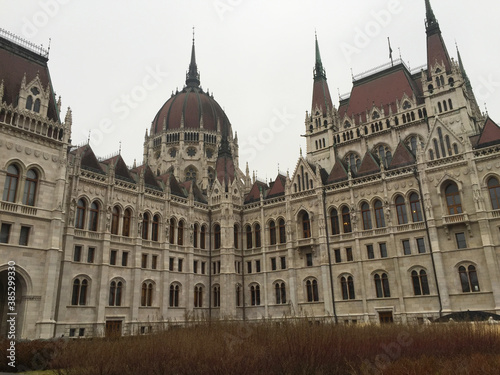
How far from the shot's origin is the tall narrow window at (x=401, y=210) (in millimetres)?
35906

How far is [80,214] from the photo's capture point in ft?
113

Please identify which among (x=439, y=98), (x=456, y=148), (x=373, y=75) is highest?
(x=373, y=75)

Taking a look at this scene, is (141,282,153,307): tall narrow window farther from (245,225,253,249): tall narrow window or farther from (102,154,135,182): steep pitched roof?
(245,225,253,249): tall narrow window

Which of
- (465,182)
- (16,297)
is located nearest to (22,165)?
(16,297)

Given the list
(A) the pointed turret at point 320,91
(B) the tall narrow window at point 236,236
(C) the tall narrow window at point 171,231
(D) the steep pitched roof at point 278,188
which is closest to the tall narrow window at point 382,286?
(D) the steep pitched roof at point 278,188

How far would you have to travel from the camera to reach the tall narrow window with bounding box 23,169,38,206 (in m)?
29.0

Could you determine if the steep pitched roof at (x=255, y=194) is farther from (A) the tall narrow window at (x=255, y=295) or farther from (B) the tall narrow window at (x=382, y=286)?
(B) the tall narrow window at (x=382, y=286)

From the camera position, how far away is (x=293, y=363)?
11.4 m

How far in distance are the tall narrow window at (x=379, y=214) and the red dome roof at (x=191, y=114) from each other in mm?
35864

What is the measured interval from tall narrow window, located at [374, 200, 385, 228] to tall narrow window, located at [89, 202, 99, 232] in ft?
83.9

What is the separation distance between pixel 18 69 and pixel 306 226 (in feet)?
97.6

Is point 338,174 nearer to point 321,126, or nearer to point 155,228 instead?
point 321,126

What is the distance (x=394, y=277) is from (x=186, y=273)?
20516mm

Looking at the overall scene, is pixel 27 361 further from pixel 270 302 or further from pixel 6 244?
pixel 270 302
